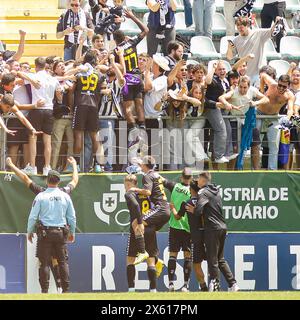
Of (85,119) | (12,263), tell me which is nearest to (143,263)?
(12,263)

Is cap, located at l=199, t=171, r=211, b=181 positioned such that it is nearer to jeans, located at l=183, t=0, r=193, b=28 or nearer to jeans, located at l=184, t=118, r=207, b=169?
jeans, located at l=184, t=118, r=207, b=169

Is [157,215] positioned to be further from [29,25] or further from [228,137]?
[29,25]

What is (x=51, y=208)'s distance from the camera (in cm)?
2162

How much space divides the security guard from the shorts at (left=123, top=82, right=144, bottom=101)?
1.71 meters

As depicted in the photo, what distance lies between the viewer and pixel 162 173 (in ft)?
74.3

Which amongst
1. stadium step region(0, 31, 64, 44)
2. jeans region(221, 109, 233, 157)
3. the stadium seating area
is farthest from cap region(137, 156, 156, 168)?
stadium step region(0, 31, 64, 44)

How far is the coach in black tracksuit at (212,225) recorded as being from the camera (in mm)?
21391

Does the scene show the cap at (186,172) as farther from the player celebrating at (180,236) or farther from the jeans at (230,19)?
the jeans at (230,19)

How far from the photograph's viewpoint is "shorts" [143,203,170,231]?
22312 mm

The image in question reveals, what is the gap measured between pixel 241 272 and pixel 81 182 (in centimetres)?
288

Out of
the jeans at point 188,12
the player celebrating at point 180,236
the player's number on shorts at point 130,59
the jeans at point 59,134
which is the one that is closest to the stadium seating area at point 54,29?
the jeans at point 188,12

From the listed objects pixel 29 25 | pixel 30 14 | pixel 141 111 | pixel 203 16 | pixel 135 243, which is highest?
pixel 30 14

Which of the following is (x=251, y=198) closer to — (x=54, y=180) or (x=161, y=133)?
(x=161, y=133)

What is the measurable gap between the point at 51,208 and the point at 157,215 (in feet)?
5.77
